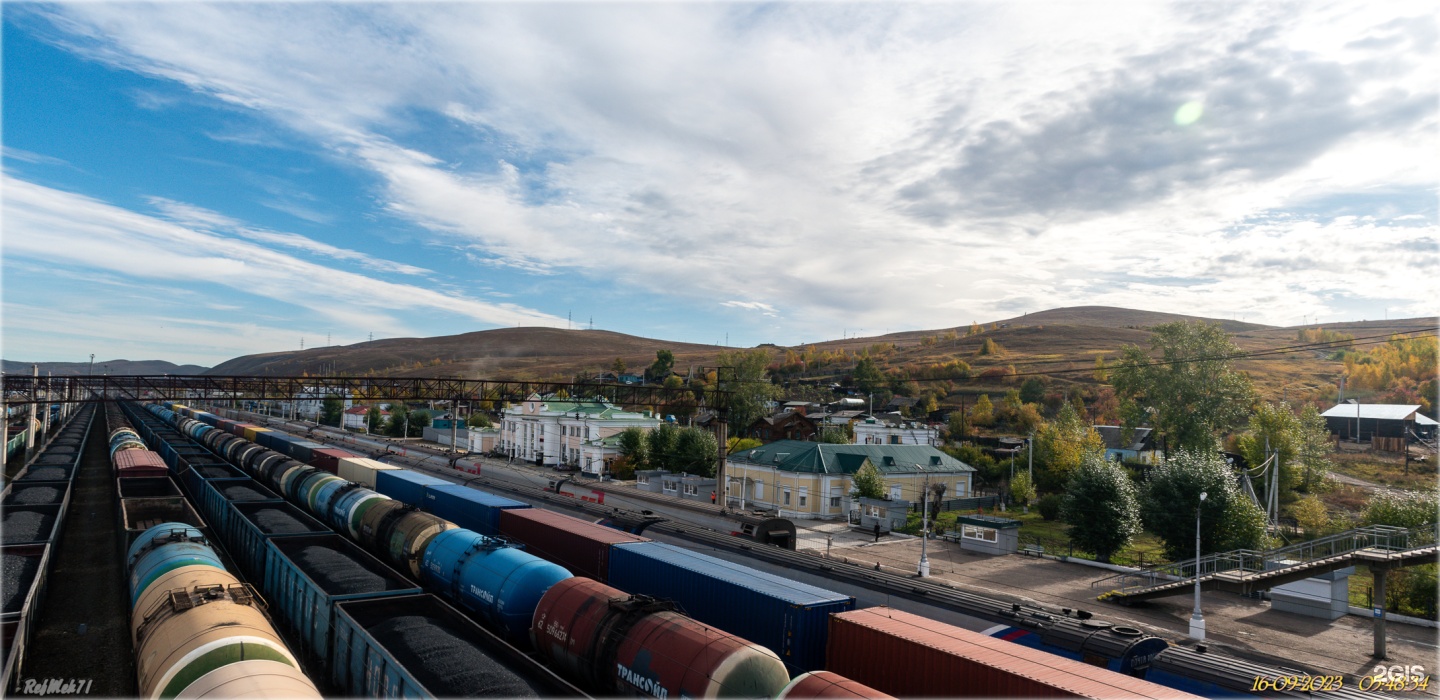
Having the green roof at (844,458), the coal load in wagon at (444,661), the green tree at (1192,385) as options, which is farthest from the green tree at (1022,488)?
the coal load in wagon at (444,661)

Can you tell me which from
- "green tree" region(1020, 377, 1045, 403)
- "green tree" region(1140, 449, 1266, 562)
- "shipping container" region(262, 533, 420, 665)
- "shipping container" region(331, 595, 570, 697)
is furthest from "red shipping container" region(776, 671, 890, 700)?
"green tree" region(1020, 377, 1045, 403)

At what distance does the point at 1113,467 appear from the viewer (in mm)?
37375

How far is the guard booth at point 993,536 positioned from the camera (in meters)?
40.0

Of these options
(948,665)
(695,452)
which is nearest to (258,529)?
(948,665)

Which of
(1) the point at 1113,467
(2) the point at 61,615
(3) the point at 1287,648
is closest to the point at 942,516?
(1) the point at 1113,467

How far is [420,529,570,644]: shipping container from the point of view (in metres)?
15.6

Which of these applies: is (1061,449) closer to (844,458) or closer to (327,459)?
(844,458)

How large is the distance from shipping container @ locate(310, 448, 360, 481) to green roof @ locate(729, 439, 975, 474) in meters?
27.7

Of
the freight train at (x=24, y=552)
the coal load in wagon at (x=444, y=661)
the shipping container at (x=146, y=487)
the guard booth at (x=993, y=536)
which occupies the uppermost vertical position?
the coal load in wagon at (x=444, y=661)

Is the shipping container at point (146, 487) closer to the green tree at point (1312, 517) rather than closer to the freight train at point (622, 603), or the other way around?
the freight train at point (622, 603)

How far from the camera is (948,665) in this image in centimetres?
1148

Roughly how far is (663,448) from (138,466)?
3926 centimetres

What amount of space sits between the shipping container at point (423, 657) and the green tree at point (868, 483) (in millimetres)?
36424

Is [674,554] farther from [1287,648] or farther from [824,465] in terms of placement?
[824,465]
